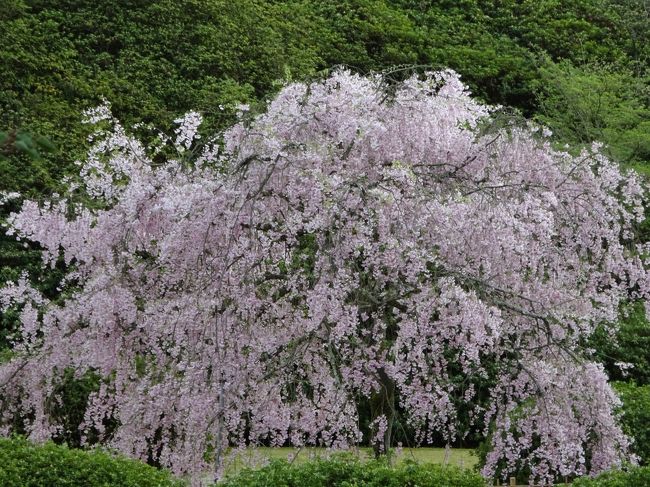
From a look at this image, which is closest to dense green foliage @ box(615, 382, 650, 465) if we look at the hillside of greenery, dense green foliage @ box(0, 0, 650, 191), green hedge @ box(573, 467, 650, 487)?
green hedge @ box(573, 467, 650, 487)

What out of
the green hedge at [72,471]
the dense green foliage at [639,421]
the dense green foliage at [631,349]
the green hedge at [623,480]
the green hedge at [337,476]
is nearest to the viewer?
the green hedge at [337,476]

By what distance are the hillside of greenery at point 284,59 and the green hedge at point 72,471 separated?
15.2 feet

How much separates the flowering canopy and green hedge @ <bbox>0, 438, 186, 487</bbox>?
0.27 meters

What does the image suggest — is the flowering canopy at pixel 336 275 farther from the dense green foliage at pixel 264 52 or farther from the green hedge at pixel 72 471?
the dense green foliage at pixel 264 52

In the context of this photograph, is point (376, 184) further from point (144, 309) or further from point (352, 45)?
→ point (352, 45)

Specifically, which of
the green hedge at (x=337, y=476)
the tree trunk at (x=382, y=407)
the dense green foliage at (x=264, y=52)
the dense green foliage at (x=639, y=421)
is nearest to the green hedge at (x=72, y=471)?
the green hedge at (x=337, y=476)

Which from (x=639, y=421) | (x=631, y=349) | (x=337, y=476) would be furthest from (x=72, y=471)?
(x=631, y=349)

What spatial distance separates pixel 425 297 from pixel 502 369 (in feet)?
2.92

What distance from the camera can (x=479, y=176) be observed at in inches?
234

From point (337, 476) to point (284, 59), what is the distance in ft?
30.9

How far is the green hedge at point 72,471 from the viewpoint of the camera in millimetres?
5387

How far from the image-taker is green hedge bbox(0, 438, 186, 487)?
17.7 feet

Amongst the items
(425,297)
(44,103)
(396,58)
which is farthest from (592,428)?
(396,58)

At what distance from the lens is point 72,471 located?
5.50 meters
